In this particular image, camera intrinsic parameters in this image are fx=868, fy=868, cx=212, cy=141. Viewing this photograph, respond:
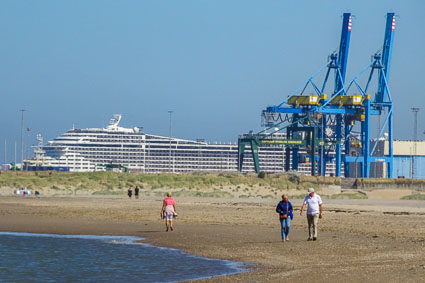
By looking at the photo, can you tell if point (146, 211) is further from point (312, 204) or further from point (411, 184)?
point (411, 184)

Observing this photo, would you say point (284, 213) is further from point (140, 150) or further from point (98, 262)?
point (140, 150)

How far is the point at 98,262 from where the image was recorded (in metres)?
17.4

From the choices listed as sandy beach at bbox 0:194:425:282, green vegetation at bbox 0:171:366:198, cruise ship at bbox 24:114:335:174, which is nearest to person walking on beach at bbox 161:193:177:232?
sandy beach at bbox 0:194:425:282

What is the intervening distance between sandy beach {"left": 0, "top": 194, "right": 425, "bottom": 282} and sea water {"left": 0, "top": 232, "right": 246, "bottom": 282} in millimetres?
699

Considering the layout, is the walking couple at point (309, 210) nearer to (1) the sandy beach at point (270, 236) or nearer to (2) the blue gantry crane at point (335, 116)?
(1) the sandy beach at point (270, 236)

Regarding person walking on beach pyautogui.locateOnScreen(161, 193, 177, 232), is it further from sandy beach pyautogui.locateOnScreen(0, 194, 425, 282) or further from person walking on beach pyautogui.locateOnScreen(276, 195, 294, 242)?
person walking on beach pyautogui.locateOnScreen(276, 195, 294, 242)

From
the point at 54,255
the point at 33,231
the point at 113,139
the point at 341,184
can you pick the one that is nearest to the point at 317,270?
the point at 54,255

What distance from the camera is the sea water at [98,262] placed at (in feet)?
50.8

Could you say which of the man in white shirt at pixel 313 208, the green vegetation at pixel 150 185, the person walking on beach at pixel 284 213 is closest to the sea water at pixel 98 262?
the person walking on beach at pixel 284 213

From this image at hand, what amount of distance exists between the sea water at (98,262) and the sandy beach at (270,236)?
70 centimetres

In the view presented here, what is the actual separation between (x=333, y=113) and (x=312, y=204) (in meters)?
81.0

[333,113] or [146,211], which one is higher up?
[333,113]

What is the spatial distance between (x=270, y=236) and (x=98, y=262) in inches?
265

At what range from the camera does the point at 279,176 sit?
85.9 meters
